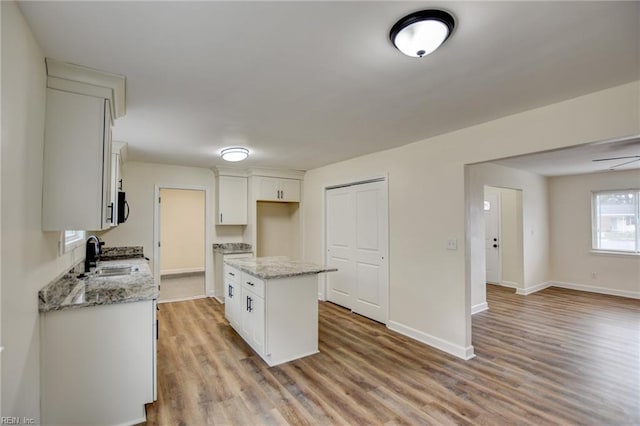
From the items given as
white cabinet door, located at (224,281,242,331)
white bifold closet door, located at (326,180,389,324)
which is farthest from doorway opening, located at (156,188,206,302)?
white bifold closet door, located at (326,180,389,324)

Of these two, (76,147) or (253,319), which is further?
(253,319)

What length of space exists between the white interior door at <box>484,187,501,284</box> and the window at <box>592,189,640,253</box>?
1.70 meters

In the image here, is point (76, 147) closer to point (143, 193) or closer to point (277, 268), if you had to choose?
point (277, 268)

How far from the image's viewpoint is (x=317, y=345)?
3229 millimetres

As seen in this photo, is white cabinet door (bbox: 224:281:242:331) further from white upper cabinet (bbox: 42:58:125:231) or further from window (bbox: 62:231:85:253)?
white upper cabinet (bbox: 42:58:125:231)

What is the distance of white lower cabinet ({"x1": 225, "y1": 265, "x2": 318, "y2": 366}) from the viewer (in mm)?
2949

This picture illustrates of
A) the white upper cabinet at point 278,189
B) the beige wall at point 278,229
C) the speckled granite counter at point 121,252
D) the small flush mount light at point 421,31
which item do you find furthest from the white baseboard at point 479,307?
the speckled granite counter at point 121,252

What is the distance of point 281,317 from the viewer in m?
3.00

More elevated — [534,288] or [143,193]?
[143,193]

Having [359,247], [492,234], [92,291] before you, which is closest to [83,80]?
[92,291]

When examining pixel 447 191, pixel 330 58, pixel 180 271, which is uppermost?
pixel 330 58

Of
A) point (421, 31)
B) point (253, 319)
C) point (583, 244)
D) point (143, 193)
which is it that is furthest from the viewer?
point (583, 244)

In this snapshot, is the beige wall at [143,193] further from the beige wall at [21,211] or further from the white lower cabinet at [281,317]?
the beige wall at [21,211]

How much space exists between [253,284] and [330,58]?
2318 millimetres
